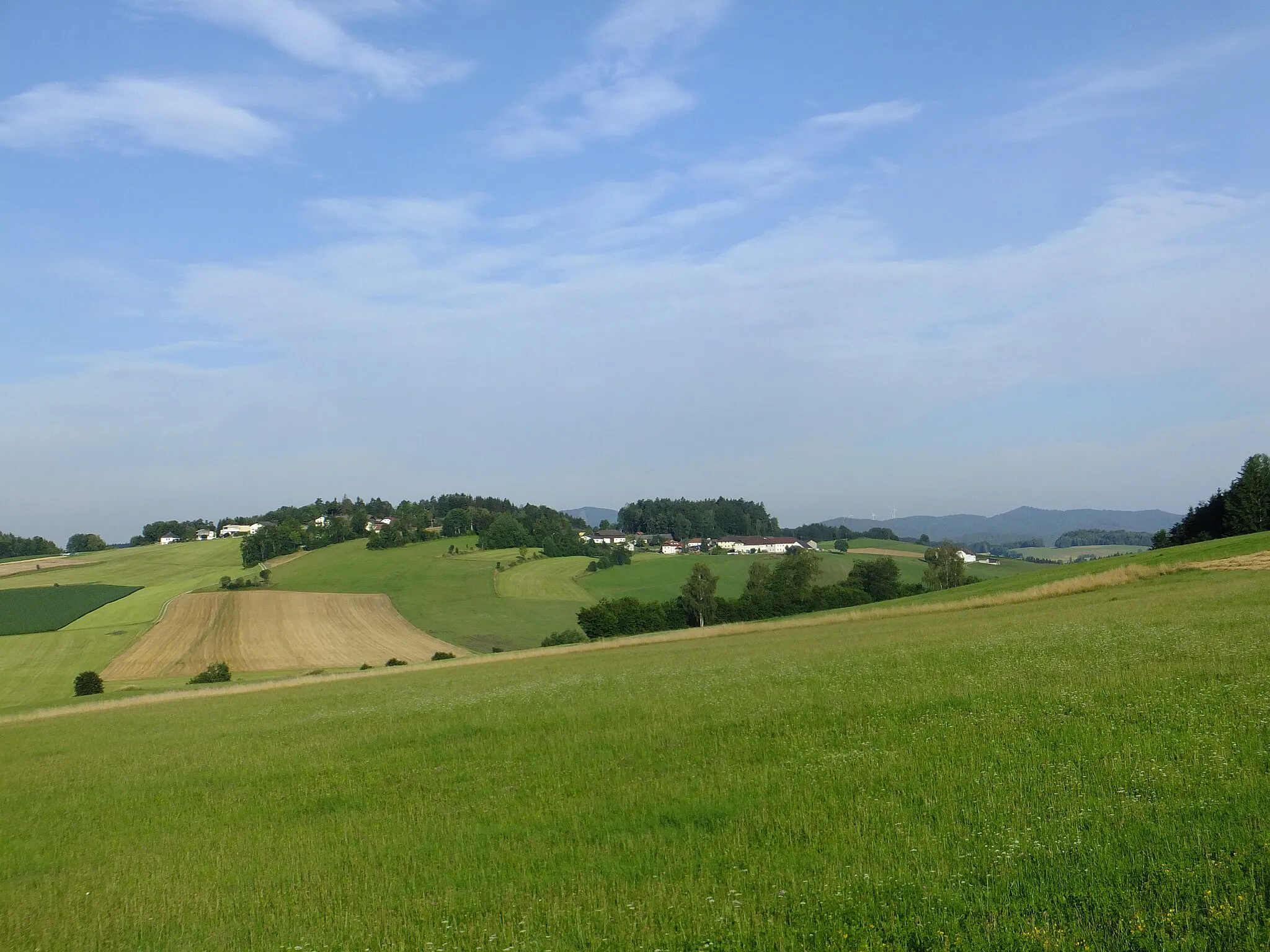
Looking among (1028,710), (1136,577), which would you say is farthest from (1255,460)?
(1028,710)

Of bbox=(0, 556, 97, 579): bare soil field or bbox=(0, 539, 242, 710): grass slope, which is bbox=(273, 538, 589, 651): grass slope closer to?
bbox=(0, 539, 242, 710): grass slope

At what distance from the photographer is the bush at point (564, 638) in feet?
324

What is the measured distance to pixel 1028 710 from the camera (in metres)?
14.3

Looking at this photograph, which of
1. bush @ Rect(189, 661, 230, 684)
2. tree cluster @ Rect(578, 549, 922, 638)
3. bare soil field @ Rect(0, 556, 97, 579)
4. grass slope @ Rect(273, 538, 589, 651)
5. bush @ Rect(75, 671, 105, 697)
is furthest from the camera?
bare soil field @ Rect(0, 556, 97, 579)

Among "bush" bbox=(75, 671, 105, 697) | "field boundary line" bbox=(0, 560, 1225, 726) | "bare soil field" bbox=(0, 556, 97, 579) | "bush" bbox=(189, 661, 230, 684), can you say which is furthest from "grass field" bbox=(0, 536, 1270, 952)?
"bare soil field" bbox=(0, 556, 97, 579)

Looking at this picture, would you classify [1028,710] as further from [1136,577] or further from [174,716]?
[1136,577]

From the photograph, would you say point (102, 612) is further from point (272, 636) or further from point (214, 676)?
point (214, 676)

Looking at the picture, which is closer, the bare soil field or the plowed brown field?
the plowed brown field

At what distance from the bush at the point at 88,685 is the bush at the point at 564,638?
4299cm

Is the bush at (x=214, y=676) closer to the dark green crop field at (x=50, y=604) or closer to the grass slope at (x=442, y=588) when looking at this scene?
the grass slope at (x=442, y=588)

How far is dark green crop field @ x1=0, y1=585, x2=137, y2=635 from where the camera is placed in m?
99.9

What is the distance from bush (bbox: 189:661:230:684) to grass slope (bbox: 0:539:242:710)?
32.6 ft

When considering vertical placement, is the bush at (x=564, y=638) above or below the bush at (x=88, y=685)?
below

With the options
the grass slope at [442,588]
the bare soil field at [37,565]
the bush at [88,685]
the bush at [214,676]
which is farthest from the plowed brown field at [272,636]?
the bare soil field at [37,565]
